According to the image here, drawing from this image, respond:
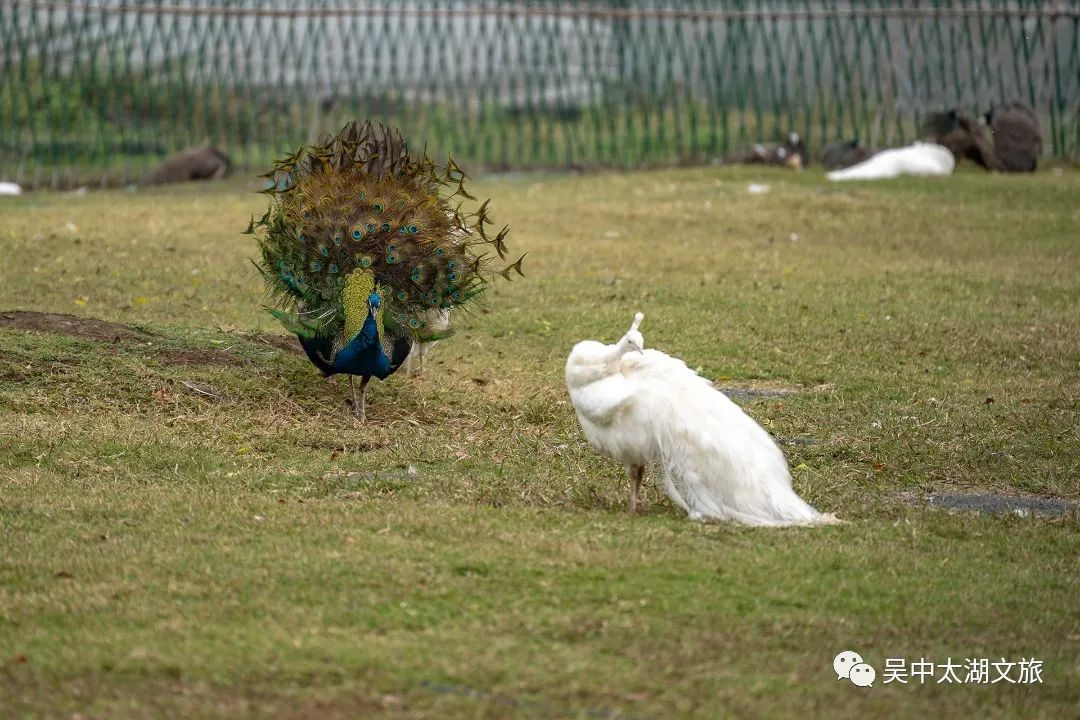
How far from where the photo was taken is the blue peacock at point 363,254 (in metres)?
8.59

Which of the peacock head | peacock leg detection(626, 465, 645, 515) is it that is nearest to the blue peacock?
the peacock head

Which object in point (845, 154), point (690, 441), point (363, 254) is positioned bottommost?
point (690, 441)

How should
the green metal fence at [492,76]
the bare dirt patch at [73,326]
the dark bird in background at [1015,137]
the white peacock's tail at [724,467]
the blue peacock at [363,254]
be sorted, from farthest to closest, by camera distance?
the green metal fence at [492,76] < the dark bird in background at [1015,137] < the bare dirt patch at [73,326] < the blue peacock at [363,254] < the white peacock's tail at [724,467]

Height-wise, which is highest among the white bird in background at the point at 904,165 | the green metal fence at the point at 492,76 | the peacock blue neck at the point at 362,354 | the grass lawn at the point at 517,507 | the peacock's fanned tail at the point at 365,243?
the green metal fence at the point at 492,76

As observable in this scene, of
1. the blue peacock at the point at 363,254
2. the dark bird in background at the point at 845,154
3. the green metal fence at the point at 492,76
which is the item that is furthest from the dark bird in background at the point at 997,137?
the blue peacock at the point at 363,254

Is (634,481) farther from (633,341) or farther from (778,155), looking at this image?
(778,155)

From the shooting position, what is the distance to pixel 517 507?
6816 millimetres

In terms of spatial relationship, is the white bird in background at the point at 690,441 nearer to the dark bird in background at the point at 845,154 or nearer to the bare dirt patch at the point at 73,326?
the bare dirt patch at the point at 73,326

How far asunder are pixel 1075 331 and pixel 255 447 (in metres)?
6.89

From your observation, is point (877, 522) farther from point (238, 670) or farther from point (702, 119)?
point (702, 119)

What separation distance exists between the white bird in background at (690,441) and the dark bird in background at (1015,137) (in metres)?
15.0

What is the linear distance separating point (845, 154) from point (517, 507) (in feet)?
49.9

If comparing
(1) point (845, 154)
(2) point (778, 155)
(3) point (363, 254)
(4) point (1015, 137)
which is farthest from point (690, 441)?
(2) point (778, 155)

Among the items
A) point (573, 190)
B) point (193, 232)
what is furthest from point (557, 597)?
point (573, 190)
